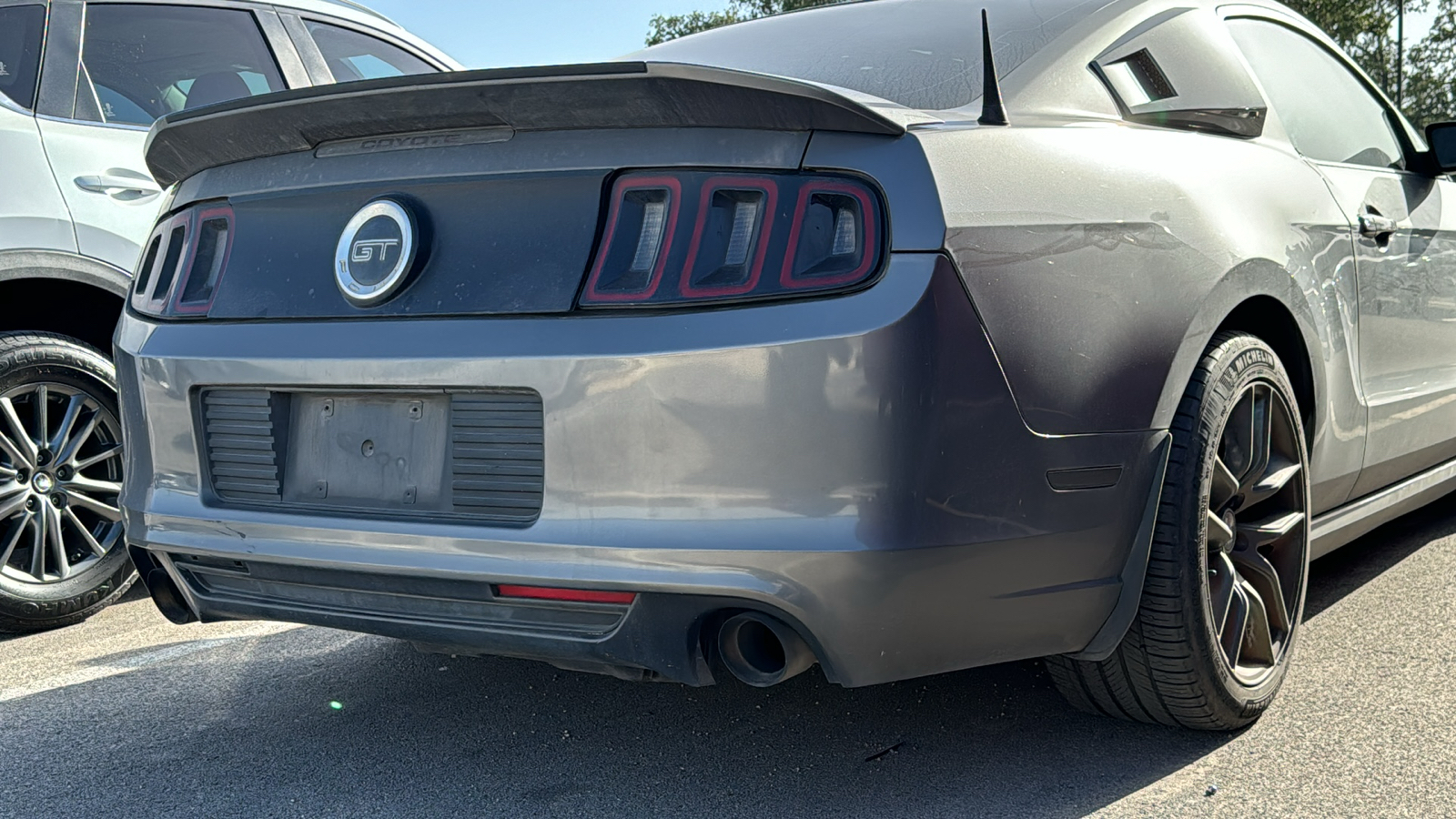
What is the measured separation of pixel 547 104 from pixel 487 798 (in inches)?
49.2

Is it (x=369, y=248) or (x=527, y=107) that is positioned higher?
(x=527, y=107)

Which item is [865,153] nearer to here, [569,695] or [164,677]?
[569,695]

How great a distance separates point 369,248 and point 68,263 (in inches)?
77.2

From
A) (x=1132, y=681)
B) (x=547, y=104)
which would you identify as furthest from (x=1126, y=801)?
(x=547, y=104)

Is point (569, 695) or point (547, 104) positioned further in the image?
point (569, 695)

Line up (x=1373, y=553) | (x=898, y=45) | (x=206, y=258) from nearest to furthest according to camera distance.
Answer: (x=206, y=258) < (x=898, y=45) < (x=1373, y=553)

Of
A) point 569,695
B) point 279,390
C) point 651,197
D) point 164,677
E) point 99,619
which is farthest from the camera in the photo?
point 99,619

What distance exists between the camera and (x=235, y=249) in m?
2.56

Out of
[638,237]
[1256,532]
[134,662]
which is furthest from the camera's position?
[134,662]

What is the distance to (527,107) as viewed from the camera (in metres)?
2.24

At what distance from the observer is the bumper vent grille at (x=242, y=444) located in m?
2.41

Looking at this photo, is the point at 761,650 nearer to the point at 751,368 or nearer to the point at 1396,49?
the point at 751,368

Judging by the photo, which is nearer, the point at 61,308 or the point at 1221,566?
the point at 1221,566

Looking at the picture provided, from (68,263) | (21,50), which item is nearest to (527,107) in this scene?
(68,263)
